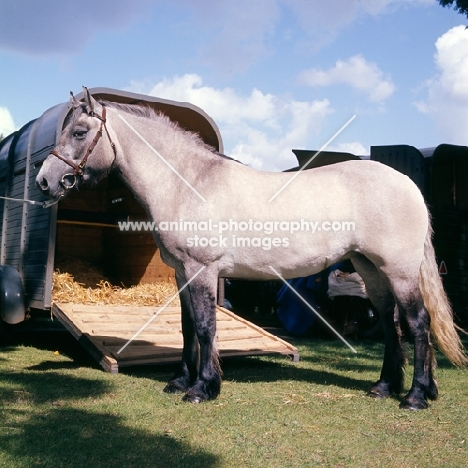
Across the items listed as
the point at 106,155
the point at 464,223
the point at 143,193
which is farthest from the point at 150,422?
the point at 464,223

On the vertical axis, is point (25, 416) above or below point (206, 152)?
below

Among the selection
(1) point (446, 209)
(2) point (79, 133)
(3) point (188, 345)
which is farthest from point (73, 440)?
(1) point (446, 209)

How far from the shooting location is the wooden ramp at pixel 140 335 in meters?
5.17

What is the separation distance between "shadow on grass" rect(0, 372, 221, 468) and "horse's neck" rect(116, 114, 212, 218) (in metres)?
1.72

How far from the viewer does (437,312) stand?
4457 millimetres

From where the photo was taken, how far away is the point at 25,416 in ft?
11.3

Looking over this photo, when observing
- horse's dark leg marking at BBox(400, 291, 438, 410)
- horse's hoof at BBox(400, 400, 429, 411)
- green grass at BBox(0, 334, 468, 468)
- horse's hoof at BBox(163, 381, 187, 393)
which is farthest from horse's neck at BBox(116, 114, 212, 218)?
horse's hoof at BBox(400, 400, 429, 411)

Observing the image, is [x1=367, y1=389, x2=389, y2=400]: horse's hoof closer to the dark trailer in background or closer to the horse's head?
the horse's head

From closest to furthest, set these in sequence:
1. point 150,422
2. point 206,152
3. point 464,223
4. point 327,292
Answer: point 150,422 → point 206,152 → point 327,292 → point 464,223

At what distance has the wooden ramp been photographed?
5.17 meters

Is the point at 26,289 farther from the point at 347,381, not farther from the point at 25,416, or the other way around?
the point at 347,381

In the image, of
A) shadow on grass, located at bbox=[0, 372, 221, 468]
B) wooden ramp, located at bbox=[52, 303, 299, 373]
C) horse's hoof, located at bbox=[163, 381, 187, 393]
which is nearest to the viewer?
shadow on grass, located at bbox=[0, 372, 221, 468]

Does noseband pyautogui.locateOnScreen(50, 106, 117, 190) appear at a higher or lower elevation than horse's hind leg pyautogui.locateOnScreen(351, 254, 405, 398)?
higher

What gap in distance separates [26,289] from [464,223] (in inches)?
314
